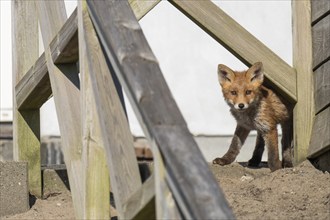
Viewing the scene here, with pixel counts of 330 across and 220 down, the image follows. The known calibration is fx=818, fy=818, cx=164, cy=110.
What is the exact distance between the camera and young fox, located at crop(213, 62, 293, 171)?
5645mm

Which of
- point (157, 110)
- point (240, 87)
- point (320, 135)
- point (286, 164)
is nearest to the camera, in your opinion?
point (157, 110)

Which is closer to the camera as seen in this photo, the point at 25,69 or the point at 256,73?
the point at 25,69

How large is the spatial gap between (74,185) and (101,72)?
66 cm

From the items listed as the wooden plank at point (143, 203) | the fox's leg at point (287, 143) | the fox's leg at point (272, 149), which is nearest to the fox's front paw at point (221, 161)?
the fox's leg at point (272, 149)

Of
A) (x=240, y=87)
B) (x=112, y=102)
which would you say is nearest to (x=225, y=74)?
(x=240, y=87)

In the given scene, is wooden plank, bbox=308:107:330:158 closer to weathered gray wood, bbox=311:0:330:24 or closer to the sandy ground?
the sandy ground

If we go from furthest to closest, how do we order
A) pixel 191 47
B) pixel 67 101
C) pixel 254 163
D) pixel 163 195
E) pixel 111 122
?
pixel 191 47, pixel 254 163, pixel 67 101, pixel 111 122, pixel 163 195

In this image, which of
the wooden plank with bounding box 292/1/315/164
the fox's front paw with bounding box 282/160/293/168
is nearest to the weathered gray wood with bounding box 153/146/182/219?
the wooden plank with bounding box 292/1/315/164

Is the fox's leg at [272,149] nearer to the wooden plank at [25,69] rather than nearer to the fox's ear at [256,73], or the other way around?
the fox's ear at [256,73]

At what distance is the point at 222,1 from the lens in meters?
8.08

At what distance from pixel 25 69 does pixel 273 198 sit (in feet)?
5.91

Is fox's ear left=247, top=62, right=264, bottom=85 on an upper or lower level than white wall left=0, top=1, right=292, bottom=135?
lower

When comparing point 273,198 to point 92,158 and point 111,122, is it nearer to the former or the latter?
point 92,158

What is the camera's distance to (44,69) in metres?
4.61
